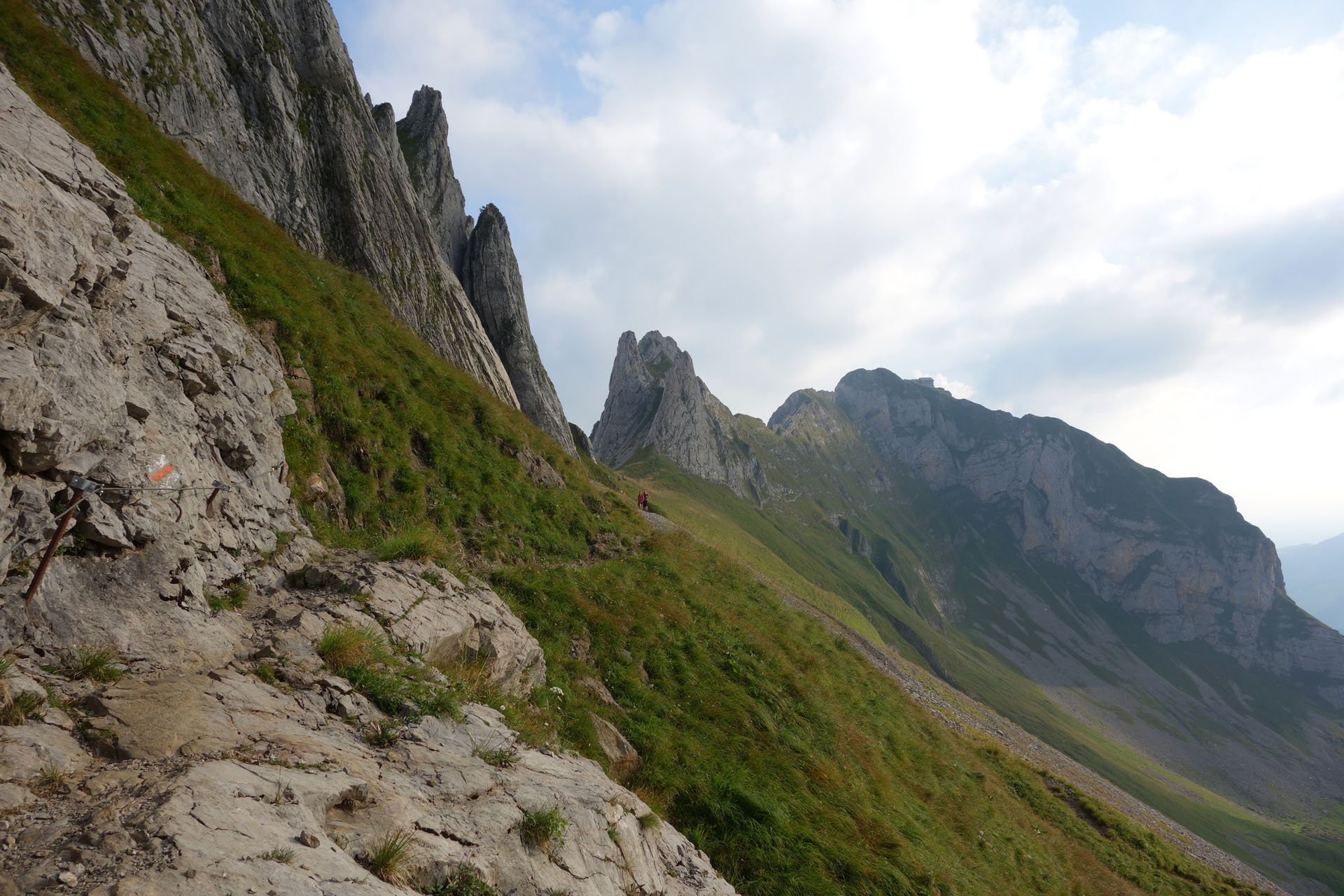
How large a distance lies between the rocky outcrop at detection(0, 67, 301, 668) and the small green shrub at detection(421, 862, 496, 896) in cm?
426

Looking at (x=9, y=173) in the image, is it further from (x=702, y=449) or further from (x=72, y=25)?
(x=702, y=449)

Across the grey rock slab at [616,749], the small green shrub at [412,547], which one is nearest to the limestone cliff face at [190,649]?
the small green shrub at [412,547]

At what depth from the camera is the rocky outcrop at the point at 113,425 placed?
6.59m

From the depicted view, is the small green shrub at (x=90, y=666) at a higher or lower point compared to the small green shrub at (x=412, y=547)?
lower

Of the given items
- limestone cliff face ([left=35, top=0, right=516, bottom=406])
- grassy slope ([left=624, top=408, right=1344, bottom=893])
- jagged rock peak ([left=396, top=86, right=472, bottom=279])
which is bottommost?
grassy slope ([left=624, top=408, right=1344, bottom=893])

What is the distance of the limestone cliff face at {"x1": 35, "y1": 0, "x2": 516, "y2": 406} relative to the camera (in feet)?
84.2

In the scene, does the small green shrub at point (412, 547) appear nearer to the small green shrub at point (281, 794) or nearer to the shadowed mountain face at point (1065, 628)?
the small green shrub at point (281, 794)

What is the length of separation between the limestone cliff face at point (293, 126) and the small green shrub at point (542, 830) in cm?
3459

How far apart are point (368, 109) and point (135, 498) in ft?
150

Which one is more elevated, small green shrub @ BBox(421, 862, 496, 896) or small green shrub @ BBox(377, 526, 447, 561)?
small green shrub @ BBox(377, 526, 447, 561)

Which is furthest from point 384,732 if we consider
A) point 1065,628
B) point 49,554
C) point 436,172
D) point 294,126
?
point 1065,628

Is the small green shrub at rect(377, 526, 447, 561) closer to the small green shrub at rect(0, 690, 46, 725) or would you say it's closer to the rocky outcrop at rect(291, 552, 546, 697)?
the rocky outcrop at rect(291, 552, 546, 697)

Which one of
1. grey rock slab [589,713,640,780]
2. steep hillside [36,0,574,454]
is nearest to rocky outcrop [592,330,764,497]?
steep hillside [36,0,574,454]

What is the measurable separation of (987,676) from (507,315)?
125m
